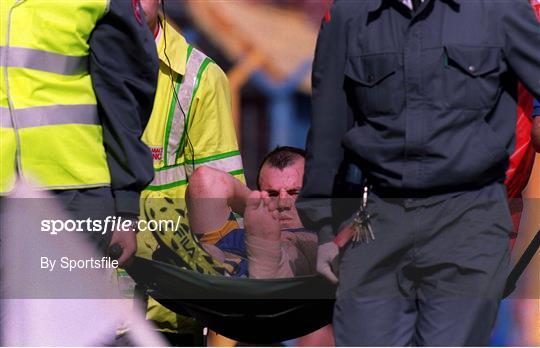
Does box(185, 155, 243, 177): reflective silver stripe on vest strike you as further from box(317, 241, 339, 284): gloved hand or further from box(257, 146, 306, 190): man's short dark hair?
→ box(317, 241, 339, 284): gloved hand

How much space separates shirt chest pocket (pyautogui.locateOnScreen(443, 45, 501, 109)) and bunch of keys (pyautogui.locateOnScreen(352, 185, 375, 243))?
40 cm

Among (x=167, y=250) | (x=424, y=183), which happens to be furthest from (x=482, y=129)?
(x=167, y=250)

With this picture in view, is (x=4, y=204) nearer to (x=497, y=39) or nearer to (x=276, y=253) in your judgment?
(x=276, y=253)

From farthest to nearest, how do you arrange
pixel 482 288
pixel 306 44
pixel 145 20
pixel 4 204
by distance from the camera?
1. pixel 306 44
2. pixel 145 20
3. pixel 4 204
4. pixel 482 288

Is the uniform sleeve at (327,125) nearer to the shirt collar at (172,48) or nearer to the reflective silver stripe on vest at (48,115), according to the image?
the reflective silver stripe on vest at (48,115)

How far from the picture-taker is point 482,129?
A: 4066 millimetres

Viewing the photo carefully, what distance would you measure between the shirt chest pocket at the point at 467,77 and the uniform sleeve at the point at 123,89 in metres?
1.04

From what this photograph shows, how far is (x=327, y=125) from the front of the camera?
4254mm

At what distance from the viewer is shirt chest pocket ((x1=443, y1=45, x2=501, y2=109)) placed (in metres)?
4.05

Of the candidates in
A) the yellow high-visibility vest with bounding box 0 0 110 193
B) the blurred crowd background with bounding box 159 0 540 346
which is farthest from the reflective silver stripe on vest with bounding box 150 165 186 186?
the yellow high-visibility vest with bounding box 0 0 110 193

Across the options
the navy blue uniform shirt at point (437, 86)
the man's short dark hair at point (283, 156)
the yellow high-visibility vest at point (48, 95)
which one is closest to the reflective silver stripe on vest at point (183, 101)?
the man's short dark hair at point (283, 156)

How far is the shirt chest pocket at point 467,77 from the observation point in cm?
405

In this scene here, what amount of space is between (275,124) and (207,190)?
1.24 feet

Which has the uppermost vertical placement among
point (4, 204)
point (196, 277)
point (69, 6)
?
point (69, 6)
